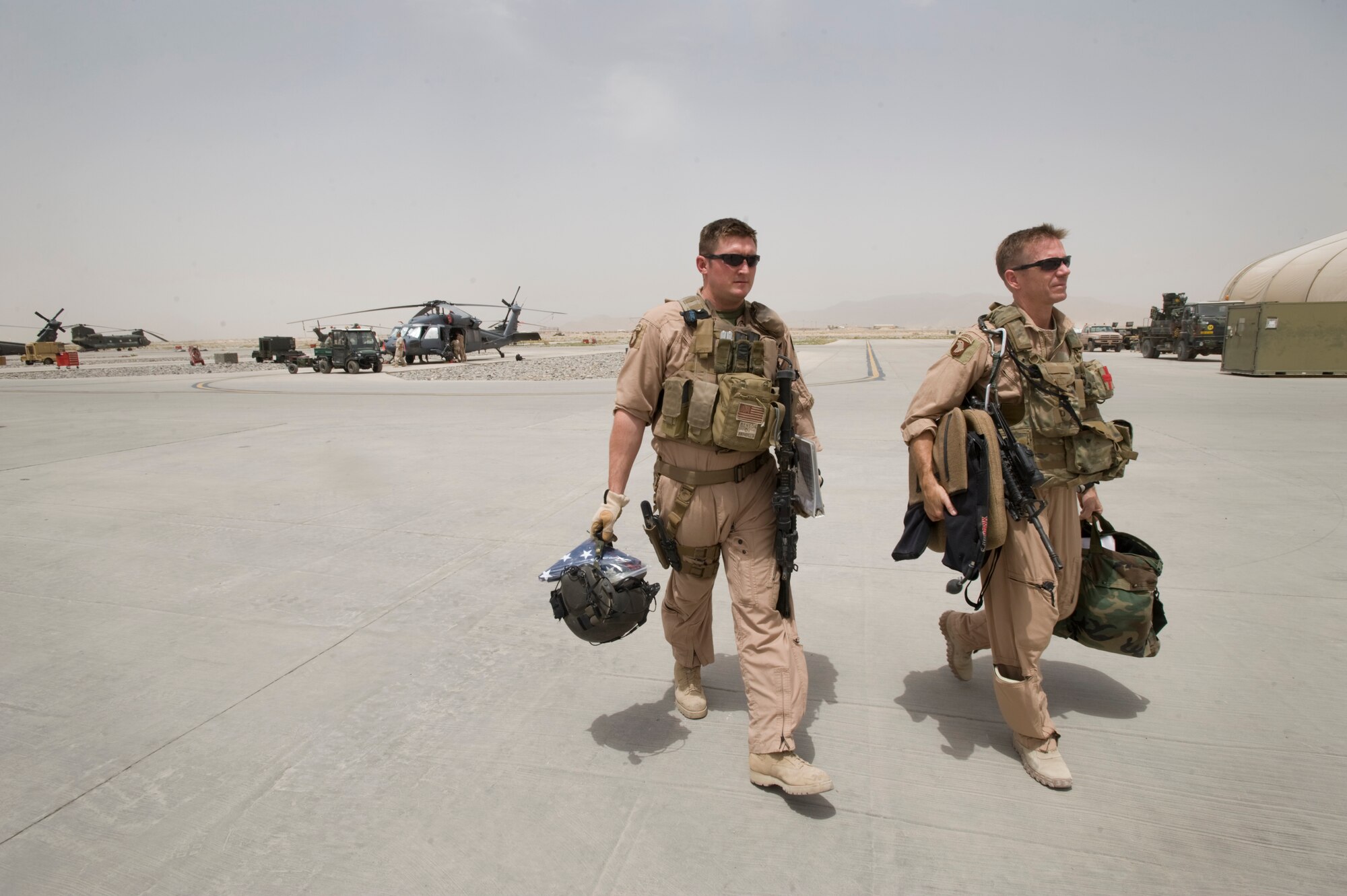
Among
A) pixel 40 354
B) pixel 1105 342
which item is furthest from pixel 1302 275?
pixel 40 354

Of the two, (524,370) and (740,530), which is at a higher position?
(740,530)

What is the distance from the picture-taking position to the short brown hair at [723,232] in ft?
8.57

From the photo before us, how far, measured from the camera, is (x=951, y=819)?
232cm

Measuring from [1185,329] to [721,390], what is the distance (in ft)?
97.2

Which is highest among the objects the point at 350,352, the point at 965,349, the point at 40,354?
the point at 965,349

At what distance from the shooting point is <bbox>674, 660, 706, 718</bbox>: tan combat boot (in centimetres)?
294

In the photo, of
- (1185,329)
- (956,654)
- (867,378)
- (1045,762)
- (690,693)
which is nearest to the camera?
(1045,762)

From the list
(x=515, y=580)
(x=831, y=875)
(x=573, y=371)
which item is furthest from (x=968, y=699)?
(x=573, y=371)

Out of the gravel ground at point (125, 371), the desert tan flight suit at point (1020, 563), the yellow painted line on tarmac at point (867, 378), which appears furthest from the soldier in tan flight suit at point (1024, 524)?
the gravel ground at point (125, 371)

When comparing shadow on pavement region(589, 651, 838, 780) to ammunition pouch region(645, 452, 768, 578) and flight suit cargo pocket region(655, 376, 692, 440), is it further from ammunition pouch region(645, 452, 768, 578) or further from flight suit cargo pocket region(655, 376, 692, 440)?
flight suit cargo pocket region(655, 376, 692, 440)

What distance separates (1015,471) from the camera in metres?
2.53

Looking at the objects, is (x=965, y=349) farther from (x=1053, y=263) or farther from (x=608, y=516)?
(x=608, y=516)

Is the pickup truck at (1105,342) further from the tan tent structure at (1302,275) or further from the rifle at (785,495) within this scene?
the rifle at (785,495)

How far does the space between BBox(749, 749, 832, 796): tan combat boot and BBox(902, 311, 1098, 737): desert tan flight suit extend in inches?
28.5
